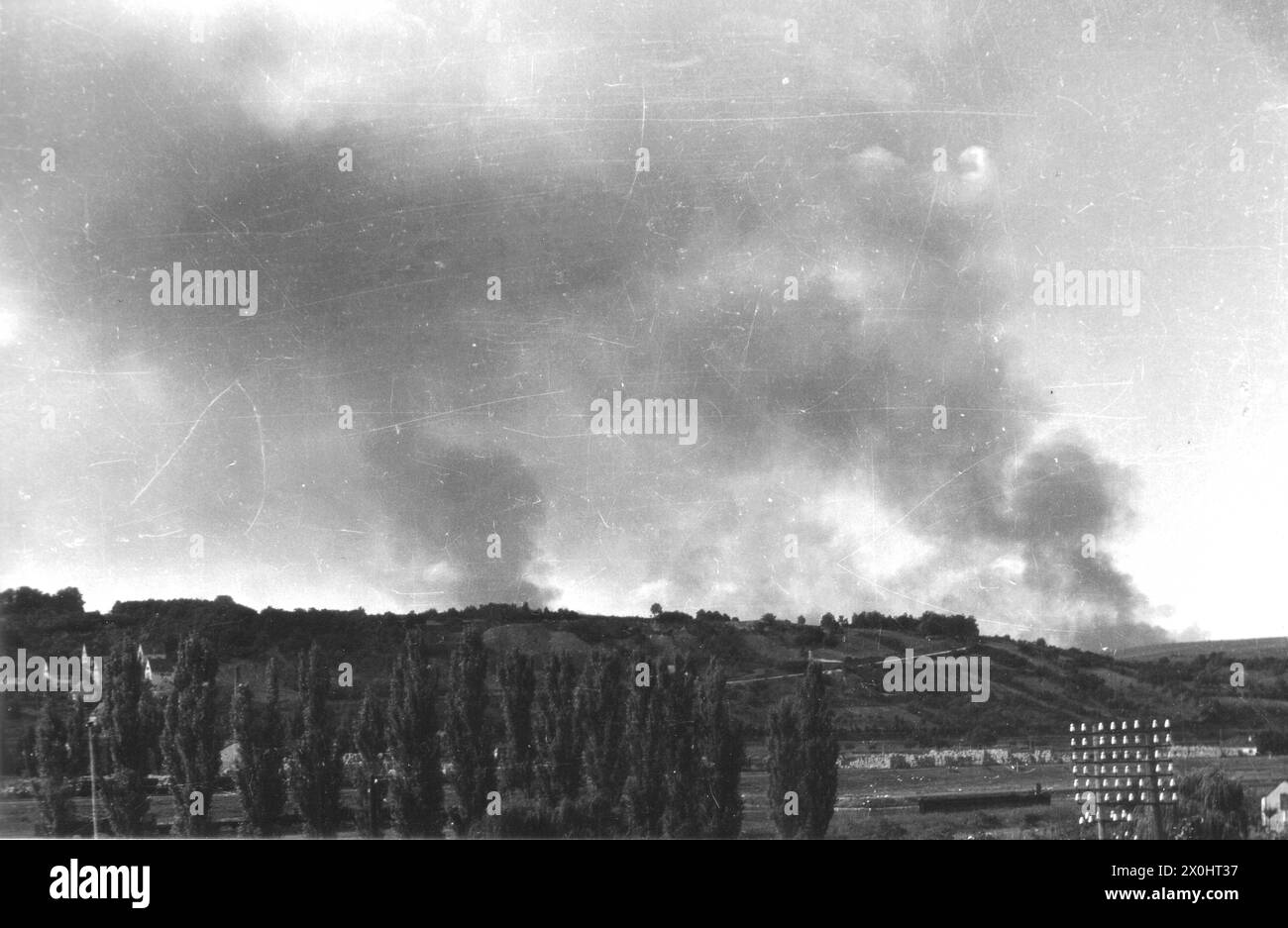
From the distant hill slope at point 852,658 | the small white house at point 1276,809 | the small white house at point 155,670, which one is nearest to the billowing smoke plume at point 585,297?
the distant hill slope at point 852,658

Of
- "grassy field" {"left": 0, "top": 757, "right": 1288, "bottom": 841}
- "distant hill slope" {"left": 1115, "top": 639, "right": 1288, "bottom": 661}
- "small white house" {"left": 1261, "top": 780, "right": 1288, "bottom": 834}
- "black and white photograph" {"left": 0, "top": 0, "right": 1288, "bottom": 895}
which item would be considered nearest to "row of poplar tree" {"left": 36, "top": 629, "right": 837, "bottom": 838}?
"black and white photograph" {"left": 0, "top": 0, "right": 1288, "bottom": 895}

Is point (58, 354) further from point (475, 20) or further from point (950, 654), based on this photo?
point (950, 654)

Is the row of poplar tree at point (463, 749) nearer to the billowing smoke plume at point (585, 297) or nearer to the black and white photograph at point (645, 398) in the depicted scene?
the black and white photograph at point (645, 398)

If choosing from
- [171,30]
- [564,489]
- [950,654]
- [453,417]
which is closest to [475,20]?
[171,30]

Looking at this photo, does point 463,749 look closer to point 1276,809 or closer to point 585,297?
point 585,297

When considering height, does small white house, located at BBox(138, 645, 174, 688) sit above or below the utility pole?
above

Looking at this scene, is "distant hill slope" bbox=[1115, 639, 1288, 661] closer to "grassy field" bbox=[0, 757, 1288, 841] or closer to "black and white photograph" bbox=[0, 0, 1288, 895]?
"black and white photograph" bbox=[0, 0, 1288, 895]
